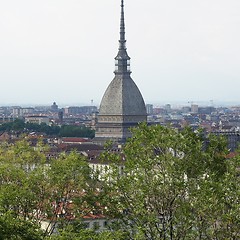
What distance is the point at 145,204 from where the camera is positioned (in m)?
32.8

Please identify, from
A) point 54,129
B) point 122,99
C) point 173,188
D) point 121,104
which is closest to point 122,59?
point 122,99

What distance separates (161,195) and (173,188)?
508mm

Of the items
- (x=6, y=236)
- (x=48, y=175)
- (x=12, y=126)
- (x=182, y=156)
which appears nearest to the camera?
(x=6, y=236)

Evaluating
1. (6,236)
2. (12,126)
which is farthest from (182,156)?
(12,126)

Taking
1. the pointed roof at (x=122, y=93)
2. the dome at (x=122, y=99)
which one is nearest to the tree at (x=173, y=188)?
the dome at (x=122, y=99)

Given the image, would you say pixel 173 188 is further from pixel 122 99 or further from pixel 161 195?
pixel 122 99

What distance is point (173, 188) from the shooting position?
107 ft

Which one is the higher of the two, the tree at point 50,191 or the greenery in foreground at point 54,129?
the tree at point 50,191

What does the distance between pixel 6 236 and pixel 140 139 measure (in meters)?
5.96

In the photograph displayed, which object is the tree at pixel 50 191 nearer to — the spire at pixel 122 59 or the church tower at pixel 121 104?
the church tower at pixel 121 104

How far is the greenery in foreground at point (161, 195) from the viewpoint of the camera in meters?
31.9

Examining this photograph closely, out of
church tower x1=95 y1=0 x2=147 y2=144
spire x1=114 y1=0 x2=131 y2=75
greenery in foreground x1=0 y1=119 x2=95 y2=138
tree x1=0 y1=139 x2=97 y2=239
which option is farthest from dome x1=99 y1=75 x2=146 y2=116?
tree x1=0 y1=139 x2=97 y2=239

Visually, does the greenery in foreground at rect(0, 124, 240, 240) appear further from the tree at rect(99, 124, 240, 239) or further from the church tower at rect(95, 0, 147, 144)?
the church tower at rect(95, 0, 147, 144)

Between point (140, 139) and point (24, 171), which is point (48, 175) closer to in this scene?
point (24, 171)
